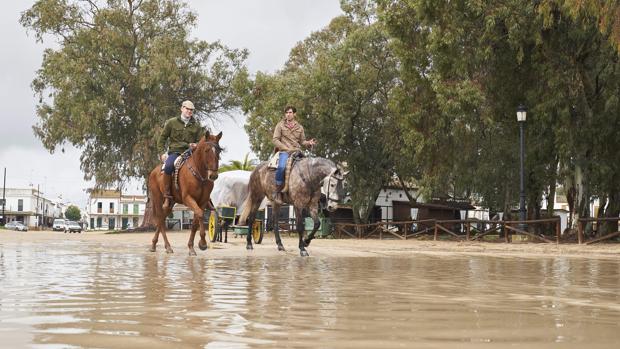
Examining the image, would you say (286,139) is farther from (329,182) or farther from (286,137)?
(329,182)

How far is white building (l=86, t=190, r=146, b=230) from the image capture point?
14788cm

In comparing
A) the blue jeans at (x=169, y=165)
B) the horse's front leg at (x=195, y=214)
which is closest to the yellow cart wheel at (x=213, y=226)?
the blue jeans at (x=169, y=165)

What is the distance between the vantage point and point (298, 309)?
500cm

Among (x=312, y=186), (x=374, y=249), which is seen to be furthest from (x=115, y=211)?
(x=312, y=186)

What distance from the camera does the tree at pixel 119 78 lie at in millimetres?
44531

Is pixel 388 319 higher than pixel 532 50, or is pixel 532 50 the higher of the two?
pixel 532 50

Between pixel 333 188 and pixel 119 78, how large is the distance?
119 feet

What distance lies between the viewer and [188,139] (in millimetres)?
13633

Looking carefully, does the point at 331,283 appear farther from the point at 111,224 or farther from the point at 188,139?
the point at 111,224

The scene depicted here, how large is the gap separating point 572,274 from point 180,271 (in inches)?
196

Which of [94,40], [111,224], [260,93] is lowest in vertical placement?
[111,224]

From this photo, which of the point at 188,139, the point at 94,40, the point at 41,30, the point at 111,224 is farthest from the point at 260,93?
the point at 111,224

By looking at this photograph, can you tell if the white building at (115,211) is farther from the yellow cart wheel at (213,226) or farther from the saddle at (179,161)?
the saddle at (179,161)

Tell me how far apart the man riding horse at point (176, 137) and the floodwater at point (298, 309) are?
460 centimetres
